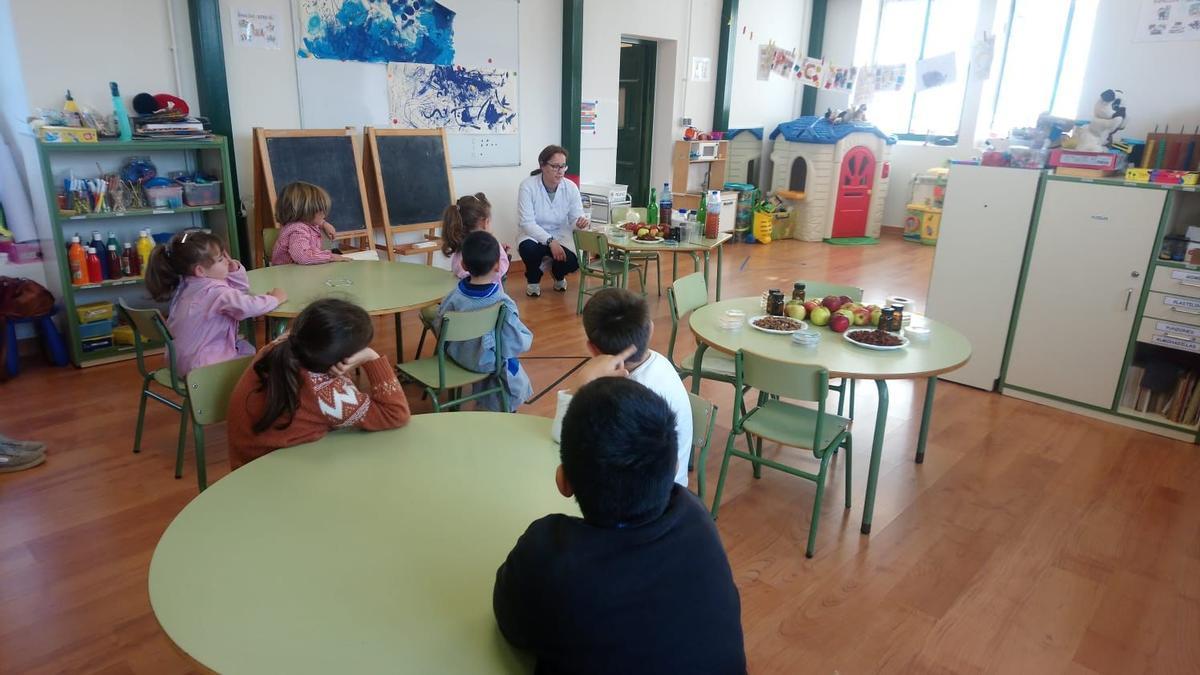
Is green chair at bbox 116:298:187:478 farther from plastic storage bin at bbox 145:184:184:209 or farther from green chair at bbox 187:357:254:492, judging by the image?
plastic storage bin at bbox 145:184:184:209

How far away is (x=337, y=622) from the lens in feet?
4.11

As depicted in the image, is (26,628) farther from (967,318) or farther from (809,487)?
(967,318)

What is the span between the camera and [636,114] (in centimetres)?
859

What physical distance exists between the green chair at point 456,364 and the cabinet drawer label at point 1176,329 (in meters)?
3.35

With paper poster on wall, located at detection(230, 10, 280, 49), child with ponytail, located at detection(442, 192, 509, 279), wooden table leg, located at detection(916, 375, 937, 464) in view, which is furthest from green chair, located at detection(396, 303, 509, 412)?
paper poster on wall, located at detection(230, 10, 280, 49)

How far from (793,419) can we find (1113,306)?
226 cm

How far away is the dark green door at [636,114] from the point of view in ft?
27.3

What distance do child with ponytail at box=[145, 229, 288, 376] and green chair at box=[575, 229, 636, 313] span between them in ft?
8.39

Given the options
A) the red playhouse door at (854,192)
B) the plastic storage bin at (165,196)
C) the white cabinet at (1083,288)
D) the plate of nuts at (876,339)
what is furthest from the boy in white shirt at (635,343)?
the red playhouse door at (854,192)

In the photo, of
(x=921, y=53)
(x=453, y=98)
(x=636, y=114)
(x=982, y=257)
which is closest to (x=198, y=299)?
(x=453, y=98)

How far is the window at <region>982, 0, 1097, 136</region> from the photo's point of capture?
8.09 meters

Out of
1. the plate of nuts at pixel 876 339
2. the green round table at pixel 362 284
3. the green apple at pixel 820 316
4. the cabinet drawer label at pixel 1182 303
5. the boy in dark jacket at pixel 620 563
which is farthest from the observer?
the cabinet drawer label at pixel 1182 303

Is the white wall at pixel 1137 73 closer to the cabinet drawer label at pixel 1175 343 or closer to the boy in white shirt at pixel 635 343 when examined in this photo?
the cabinet drawer label at pixel 1175 343

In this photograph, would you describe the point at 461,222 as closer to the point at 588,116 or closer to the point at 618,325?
the point at 618,325
